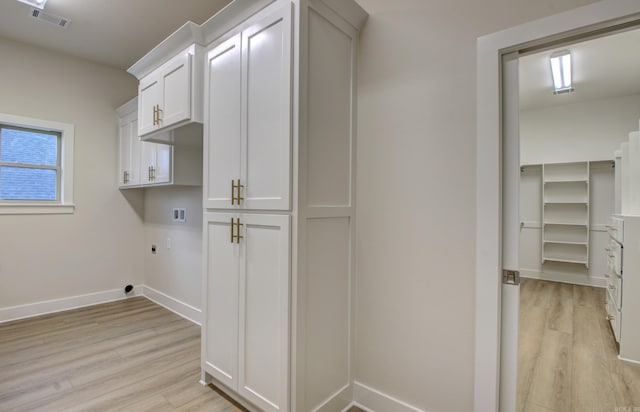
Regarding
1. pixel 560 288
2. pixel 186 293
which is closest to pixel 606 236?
pixel 560 288

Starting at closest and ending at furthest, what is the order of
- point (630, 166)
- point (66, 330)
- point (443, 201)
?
point (443, 201), point (630, 166), point (66, 330)

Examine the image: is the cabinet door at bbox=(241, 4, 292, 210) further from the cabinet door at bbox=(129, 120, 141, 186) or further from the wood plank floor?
the cabinet door at bbox=(129, 120, 141, 186)

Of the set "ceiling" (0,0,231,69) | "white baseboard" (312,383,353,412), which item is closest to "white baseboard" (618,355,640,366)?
"white baseboard" (312,383,353,412)

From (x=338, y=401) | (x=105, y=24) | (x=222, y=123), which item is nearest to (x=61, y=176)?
(x=105, y=24)

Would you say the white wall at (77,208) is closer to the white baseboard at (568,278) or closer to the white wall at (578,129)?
the white baseboard at (568,278)

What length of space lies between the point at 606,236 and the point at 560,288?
112 cm

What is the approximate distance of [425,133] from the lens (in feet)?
5.48

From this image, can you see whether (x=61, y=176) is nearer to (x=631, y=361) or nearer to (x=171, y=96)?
(x=171, y=96)

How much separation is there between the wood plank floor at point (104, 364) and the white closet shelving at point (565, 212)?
207 inches

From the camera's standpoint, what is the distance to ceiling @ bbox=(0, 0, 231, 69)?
262 centimetres

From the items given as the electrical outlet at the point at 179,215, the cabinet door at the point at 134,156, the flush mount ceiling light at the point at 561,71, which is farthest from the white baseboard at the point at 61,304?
the flush mount ceiling light at the point at 561,71

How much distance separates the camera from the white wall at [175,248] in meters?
3.22

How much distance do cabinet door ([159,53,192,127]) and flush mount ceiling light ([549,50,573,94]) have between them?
3.38 m

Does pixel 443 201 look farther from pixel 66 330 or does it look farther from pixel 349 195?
pixel 66 330
